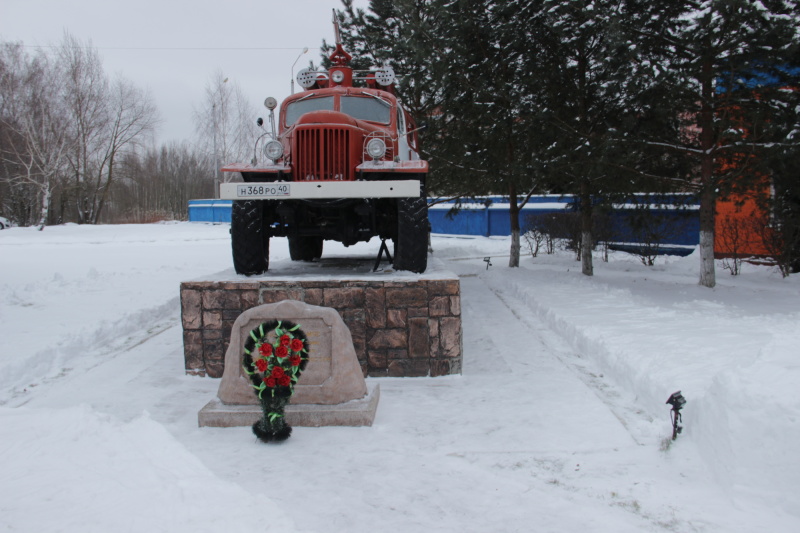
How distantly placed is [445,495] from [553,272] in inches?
398

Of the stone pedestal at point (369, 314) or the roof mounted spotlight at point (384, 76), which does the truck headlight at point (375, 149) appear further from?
the roof mounted spotlight at point (384, 76)

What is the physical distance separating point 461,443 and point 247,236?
360 cm

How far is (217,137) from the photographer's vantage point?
1667 inches

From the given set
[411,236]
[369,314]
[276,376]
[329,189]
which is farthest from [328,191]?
[276,376]

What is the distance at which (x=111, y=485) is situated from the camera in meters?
3.00

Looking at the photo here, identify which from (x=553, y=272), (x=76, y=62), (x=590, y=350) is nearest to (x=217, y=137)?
(x=76, y=62)

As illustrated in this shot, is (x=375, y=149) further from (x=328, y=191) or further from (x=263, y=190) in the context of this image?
(x=263, y=190)

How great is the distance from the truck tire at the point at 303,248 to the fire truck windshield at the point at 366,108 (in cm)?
290

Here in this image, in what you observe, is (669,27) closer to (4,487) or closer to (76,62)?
(4,487)

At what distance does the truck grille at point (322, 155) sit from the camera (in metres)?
6.09

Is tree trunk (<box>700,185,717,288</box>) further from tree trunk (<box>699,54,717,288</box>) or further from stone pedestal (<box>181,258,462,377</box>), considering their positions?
stone pedestal (<box>181,258,462,377</box>)

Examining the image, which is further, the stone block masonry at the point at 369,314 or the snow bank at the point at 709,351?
the stone block masonry at the point at 369,314

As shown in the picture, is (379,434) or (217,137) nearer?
(379,434)

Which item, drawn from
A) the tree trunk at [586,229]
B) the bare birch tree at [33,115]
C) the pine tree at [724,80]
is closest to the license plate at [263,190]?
the pine tree at [724,80]
